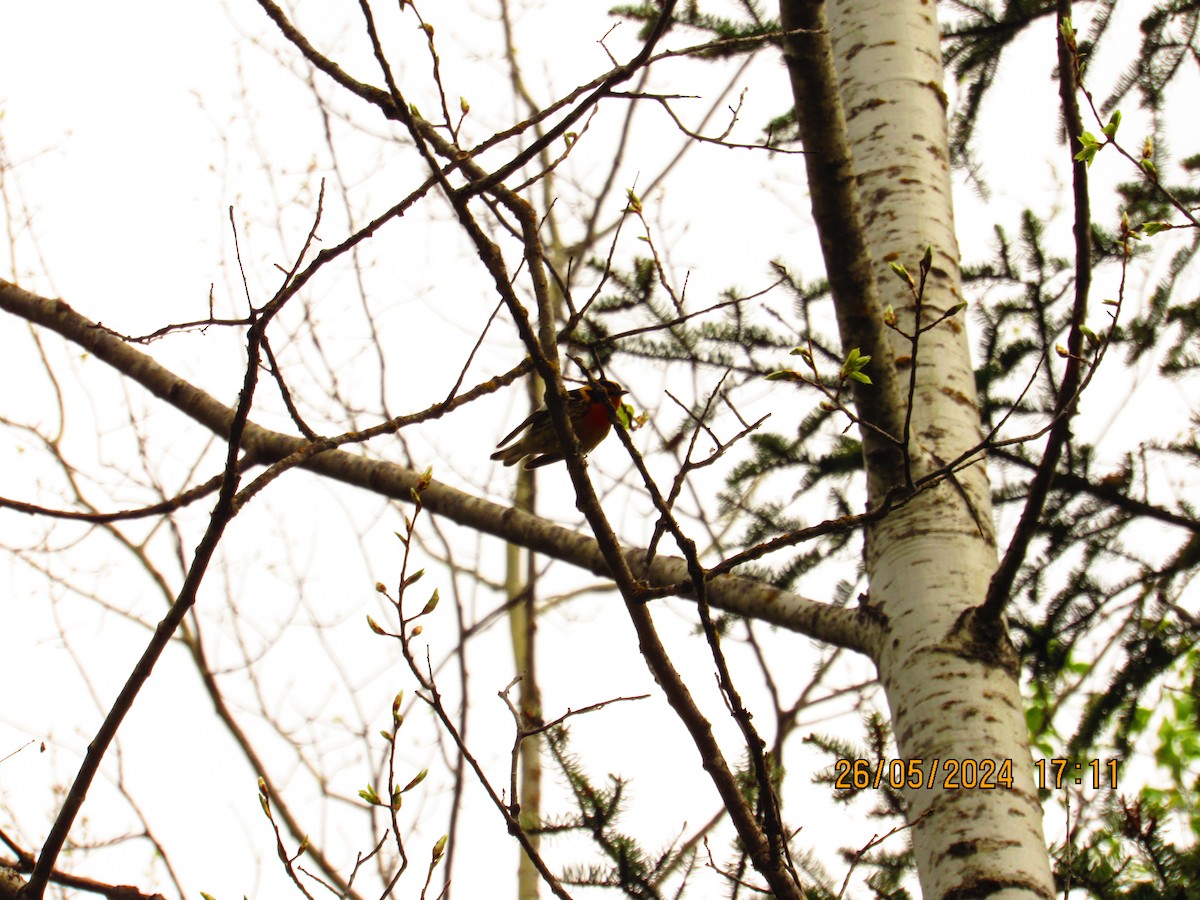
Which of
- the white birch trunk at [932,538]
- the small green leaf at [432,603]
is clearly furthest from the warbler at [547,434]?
the small green leaf at [432,603]

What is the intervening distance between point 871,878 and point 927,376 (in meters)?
1.39

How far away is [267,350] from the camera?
70.0 inches

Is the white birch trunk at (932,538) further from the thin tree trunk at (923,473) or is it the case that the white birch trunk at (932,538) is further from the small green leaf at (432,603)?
the small green leaf at (432,603)

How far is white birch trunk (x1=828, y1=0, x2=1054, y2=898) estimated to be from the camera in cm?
205

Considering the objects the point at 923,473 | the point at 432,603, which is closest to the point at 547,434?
the point at 923,473

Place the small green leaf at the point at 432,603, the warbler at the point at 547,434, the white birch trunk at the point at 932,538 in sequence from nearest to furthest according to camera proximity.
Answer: the small green leaf at the point at 432,603 < the white birch trunk at the point at 932,538 < the warbler at the point at 547,434

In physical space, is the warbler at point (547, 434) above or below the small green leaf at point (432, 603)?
above

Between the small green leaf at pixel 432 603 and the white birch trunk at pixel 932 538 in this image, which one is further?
the white birch trunk at pixel 932 538

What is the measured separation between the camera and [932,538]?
97.6 inches

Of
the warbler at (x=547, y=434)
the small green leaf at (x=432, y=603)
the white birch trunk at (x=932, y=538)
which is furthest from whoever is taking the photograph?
the warbler at (x=547, y=434)

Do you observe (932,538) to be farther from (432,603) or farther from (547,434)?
(547,434)

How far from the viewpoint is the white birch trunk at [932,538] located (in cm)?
205

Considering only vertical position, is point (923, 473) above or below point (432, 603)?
above

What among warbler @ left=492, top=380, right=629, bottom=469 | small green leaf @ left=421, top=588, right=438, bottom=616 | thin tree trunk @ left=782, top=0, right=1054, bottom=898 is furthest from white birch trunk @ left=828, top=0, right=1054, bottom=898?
warbler @ left=492, top=380, right=629, bottom=469
